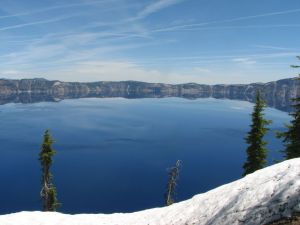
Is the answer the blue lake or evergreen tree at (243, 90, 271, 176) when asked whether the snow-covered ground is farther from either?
the blue lake

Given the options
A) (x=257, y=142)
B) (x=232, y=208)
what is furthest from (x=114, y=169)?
(x=232, y=208)

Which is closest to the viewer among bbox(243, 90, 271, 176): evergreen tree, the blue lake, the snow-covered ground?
the snow-covered ground

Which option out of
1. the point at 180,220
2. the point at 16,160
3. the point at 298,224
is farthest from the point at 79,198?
the point at 298,224

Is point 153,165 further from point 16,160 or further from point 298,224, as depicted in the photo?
point 298,224

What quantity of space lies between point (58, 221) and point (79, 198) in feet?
241

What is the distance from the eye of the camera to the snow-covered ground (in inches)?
581

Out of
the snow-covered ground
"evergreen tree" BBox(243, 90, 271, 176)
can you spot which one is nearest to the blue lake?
"evergreen tree" BBox(243, 90, 271, 176)

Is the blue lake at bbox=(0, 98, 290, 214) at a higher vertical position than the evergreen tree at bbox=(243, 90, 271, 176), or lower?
lower

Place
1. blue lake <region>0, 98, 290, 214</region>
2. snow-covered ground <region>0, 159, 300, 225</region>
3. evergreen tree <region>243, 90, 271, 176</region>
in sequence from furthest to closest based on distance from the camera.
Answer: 1. blue lake <region>0, 98, 290, 214</region>
2. evergreen tree <region>243, 90, 271, 176</region>
3. snow-covered ground <region>0, 159, 300, 225</region>

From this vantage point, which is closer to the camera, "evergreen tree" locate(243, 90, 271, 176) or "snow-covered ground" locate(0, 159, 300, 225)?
"snow-covered ground" locate(0, 159, 300, 225)

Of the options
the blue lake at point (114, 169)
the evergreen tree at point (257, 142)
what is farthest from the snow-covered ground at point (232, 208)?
the blue lake at point (114, 169)

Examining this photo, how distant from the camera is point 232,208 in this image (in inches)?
654

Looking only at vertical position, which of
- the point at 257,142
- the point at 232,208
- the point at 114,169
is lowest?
the point at 114,169

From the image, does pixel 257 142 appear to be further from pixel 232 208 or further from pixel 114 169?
pixel 114 169
